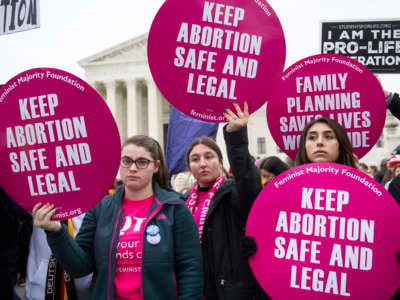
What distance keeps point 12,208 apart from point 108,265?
77 centimetres

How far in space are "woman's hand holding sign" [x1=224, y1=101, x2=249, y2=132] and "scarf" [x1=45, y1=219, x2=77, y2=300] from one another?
53.8 inches

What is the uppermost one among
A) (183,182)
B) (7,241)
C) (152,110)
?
(152,110)

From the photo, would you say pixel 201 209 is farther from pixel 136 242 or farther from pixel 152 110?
pixel 152 110

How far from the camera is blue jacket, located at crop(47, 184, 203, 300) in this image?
212cm

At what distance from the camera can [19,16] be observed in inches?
153

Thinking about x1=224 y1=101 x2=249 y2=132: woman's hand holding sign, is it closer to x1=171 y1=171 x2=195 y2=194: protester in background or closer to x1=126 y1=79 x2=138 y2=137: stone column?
x1=171 y1=171 x2=195 y2=194: protester in background

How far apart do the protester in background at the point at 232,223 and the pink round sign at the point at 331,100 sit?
582 mm

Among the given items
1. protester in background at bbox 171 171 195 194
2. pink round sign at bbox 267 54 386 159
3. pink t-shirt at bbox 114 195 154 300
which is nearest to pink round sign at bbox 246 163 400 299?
pink t-shirt at bbox 114 195 154 300

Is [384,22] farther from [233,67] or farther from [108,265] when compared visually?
[108,265]

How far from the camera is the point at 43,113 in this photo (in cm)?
212

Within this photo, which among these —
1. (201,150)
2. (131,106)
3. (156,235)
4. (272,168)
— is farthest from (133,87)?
(156,235)

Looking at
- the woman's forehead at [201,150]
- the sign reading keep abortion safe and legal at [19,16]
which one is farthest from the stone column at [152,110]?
the woman's forehead at [201,150]

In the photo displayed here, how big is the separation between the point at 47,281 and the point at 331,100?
2.16 meters

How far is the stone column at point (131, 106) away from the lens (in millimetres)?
41688
